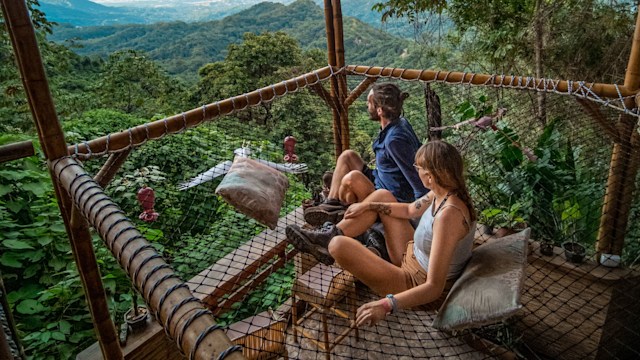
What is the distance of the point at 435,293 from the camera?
50.6 inches

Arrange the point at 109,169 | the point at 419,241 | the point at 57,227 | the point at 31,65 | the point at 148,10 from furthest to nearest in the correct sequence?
the point at 148,10
the point at 57,227
the point at 419,241
the point at 109,169
the point at 31,65

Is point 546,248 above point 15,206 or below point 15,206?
below

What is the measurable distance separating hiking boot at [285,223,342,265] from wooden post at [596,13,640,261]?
126 cm

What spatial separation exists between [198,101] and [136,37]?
10660mm

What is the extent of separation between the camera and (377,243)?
72.3 inches

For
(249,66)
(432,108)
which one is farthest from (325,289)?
(249,66)

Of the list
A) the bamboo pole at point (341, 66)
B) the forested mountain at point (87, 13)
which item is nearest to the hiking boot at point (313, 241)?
the bamboo pole at point (341, 66)

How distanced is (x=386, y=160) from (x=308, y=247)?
64 centimetres

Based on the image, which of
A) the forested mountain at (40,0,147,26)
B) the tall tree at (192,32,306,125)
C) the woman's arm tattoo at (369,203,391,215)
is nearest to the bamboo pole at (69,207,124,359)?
the woman's arm tattoo at (369,203,391,215)

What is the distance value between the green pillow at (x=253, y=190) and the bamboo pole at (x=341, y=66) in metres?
0.79

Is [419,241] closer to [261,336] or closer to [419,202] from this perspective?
[419,202]

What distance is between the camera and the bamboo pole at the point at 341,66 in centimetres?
239

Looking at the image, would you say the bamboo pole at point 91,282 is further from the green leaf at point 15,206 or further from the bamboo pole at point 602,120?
the bamboo pole at point 602,120

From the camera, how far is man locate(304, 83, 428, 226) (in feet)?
6.31
